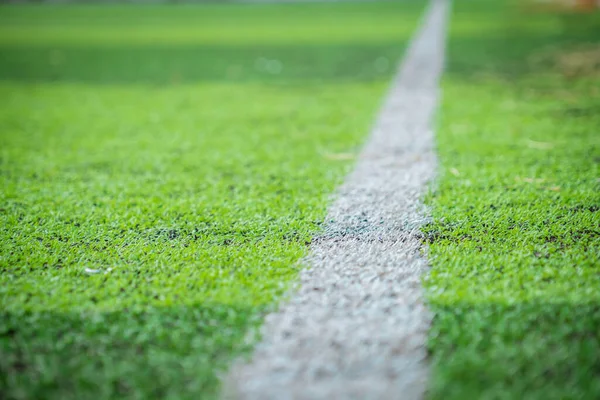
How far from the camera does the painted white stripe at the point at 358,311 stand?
57.7 inches

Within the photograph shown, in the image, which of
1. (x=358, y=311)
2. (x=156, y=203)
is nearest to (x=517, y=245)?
(x=358, y=311)

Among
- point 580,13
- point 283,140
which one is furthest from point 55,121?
point 580,13

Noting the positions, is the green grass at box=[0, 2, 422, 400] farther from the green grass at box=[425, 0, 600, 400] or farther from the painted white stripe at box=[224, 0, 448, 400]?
the green grass at box=[425, 0, 600, 400]

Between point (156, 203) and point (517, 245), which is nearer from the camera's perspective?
point (517, 245)

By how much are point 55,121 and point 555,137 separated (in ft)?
12.9

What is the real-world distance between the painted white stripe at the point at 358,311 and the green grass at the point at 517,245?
95mm

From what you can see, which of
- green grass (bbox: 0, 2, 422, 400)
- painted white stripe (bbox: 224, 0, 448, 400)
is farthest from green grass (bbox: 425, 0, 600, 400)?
green grass (bbox: 0, 2, 422, 400)

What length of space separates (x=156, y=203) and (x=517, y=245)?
5.74 ft

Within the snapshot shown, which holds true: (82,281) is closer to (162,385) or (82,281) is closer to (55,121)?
(162,385)

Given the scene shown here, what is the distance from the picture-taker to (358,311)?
1.77 meters

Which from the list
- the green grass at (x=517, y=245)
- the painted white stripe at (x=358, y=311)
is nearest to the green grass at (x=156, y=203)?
the painted white stripe at (x=358, y=311)

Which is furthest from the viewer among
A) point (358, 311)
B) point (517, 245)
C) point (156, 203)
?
point (156, 203)

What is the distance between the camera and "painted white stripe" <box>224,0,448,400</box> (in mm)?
1467

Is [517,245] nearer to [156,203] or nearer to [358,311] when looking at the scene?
[358,311]
